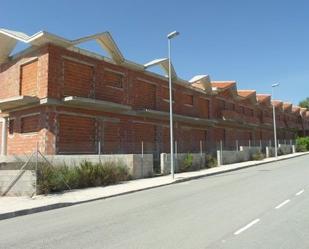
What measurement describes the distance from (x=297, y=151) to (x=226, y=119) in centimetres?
1947

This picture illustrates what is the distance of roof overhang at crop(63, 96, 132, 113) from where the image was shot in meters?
22.5

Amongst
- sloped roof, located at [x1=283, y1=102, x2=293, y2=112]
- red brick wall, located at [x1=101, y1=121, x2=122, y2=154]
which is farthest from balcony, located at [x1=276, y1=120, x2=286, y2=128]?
red brick wall, located at [x1=101, y1=121, x2=122, y2=154]

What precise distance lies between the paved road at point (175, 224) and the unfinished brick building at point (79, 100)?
906cm

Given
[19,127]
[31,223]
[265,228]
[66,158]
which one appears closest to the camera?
[265,228]

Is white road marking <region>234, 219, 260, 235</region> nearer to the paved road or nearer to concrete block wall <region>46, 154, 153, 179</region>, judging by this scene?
the paved road

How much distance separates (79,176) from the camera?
17578 mm

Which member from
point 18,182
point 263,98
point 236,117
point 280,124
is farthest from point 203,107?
point 280,124

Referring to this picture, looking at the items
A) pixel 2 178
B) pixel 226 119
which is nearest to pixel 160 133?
pixel 226 119

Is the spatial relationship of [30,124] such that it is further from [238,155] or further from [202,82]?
[202,82]

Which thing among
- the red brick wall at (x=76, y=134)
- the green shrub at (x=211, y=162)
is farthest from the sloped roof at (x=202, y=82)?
the red brick wall at (x=76, y=134)

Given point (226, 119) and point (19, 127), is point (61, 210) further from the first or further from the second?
point (226, 119)

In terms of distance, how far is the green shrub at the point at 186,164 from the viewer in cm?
2576

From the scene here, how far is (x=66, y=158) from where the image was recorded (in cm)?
2002

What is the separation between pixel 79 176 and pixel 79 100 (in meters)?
6.31
